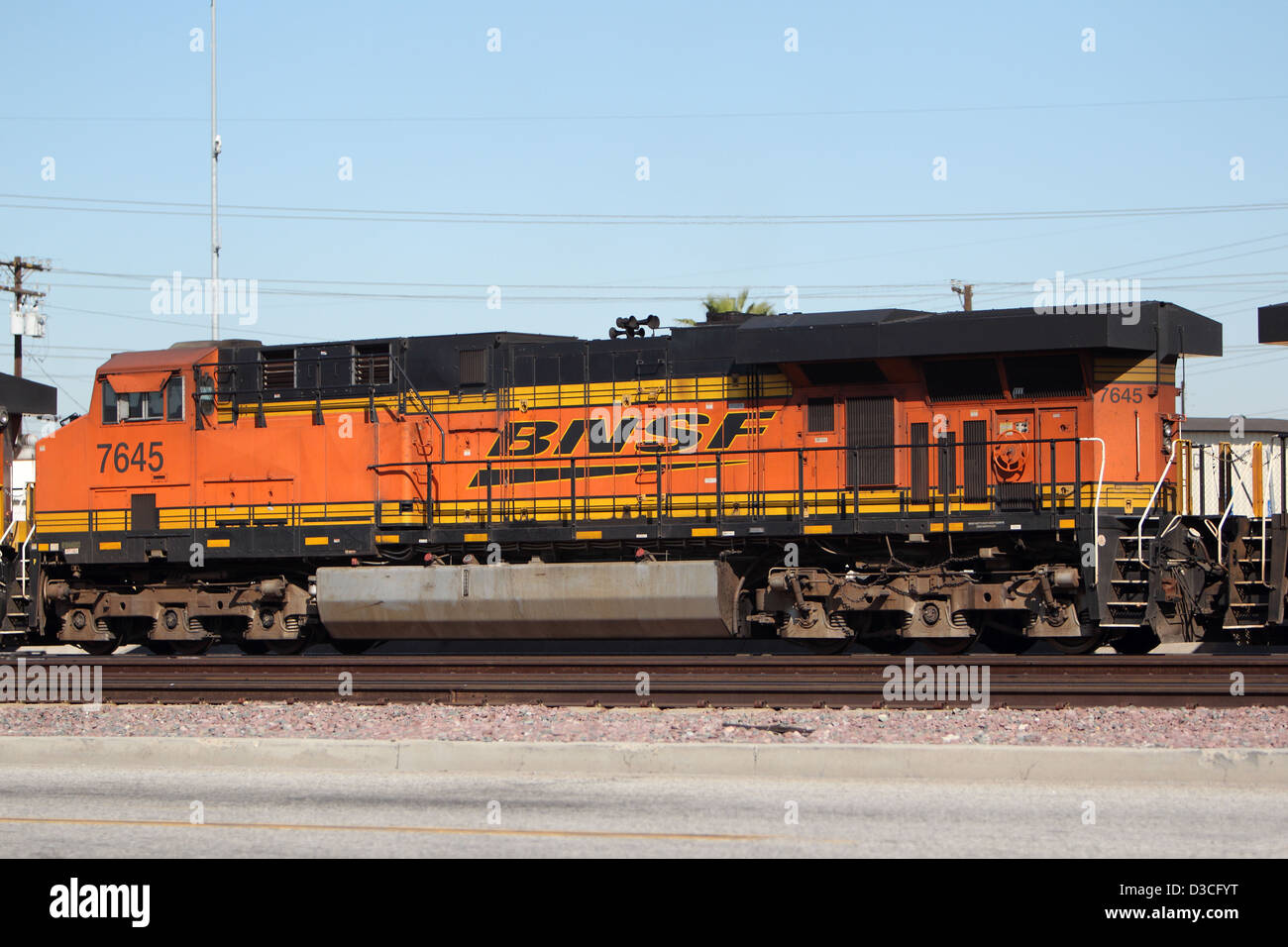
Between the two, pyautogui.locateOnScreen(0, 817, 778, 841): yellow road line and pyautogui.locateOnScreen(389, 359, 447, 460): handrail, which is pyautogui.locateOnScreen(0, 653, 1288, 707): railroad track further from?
pyautogui.locateOnScreen(0, 817, 778, 841): yellow road line

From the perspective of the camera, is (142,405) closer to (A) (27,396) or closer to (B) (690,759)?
(A) (27,396)

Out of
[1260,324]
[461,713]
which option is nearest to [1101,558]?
[1260,324]

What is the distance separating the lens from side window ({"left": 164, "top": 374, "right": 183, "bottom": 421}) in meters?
17.1

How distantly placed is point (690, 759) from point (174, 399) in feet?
35.7

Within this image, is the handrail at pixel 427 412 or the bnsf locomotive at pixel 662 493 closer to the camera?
the bnsf locomotive at pixel 662 493

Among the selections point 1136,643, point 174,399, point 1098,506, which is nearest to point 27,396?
point 174,399

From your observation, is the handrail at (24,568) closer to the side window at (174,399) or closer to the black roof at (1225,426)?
the side window at (174,399)

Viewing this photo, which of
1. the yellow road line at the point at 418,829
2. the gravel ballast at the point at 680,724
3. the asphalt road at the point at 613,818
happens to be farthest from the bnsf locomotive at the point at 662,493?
the yellow road line at the point at 418,829

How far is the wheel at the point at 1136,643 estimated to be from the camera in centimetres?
1537

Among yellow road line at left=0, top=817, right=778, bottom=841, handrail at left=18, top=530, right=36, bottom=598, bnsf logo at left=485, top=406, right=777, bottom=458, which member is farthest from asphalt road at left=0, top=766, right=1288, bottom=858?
handrail at left=18, top=530, right=36, bottom=598

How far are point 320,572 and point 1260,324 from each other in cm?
1179

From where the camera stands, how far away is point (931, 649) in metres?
15.4

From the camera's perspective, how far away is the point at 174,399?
17.1 meters

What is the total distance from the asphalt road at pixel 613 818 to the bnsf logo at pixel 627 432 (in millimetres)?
7585
